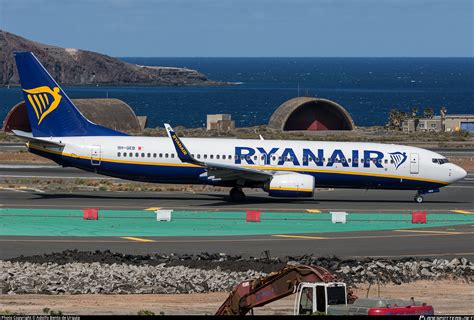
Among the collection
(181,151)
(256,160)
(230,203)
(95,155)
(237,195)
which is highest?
(181,151)

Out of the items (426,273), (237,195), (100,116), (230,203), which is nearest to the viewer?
(426,273)

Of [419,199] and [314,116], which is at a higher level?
[314,116]

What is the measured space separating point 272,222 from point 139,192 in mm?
15043

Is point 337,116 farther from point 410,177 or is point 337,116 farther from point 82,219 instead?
point 82,219

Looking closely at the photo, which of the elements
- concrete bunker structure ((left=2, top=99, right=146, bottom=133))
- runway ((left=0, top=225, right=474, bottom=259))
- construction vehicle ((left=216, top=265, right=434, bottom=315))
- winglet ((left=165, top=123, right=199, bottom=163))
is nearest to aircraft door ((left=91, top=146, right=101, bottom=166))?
winglet ((left=165, top=123, right=199, bottom=163))

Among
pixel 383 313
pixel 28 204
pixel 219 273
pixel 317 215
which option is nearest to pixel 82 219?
pixel 28 204

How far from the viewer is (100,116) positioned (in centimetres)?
10794

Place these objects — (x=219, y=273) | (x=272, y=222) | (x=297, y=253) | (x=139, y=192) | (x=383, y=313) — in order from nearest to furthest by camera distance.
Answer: (x=383, y=313), (x=219, y=273), (x=297, y=253), (x=272, y=222), (x=139, y=192)

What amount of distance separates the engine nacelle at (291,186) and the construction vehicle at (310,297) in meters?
27.3

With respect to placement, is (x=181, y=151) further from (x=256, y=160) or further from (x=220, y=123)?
(x=220, y=123)

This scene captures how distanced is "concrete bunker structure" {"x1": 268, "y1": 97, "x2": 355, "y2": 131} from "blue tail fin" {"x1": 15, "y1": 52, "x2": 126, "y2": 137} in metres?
60.4

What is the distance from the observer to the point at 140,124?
119625 millimetres

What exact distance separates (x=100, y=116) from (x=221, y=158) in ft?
172

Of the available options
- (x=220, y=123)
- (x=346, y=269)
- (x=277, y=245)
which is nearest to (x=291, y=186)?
(x=277, y=245)
